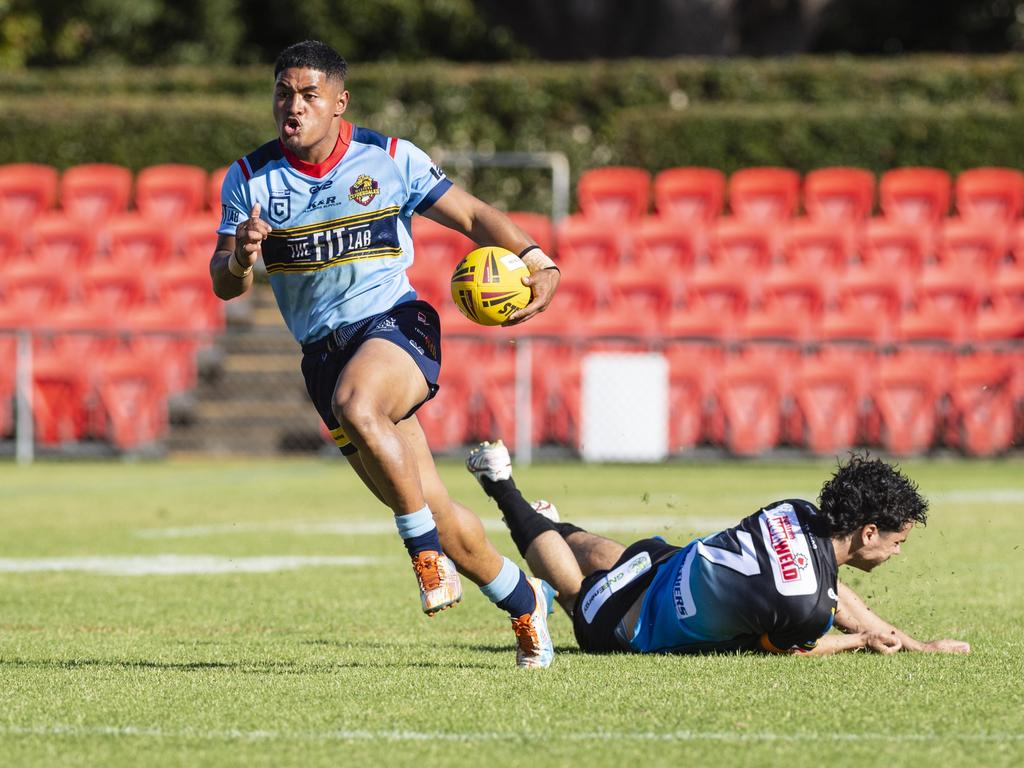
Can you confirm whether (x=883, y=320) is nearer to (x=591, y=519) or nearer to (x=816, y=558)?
(x=591, y=519)

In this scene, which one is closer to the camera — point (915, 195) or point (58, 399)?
point (58, 399)

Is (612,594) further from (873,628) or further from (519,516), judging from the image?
(873,628)

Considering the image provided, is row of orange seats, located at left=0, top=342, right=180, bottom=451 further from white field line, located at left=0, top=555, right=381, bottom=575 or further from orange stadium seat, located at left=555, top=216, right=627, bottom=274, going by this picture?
white field line, located at left=0, top=555, right=381, bottom=575

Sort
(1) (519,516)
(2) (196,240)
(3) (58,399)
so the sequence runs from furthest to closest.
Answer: (2) (196,240) → (3) (58,399) → (1) (519,516)

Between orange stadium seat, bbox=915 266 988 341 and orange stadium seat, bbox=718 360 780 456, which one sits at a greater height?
orange stadium seat, bbox=915 266 988 341

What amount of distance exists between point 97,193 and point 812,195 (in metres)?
8.47

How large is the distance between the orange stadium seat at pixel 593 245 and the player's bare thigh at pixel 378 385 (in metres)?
12.2

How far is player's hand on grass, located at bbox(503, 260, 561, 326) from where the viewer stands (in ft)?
20.7

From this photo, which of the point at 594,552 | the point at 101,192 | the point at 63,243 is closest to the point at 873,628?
the point at 594,552

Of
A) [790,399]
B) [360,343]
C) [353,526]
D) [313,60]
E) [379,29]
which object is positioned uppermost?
[379,29]

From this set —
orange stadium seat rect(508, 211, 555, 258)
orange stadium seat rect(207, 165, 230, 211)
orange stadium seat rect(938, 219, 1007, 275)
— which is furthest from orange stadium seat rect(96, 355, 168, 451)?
orange stadium seat rect(938, 219, 1007, 275)

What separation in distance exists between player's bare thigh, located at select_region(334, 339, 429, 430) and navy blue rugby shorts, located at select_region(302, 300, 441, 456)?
0.19ft

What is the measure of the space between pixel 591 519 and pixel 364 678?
6253 millimetres

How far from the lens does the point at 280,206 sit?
21.0ft
